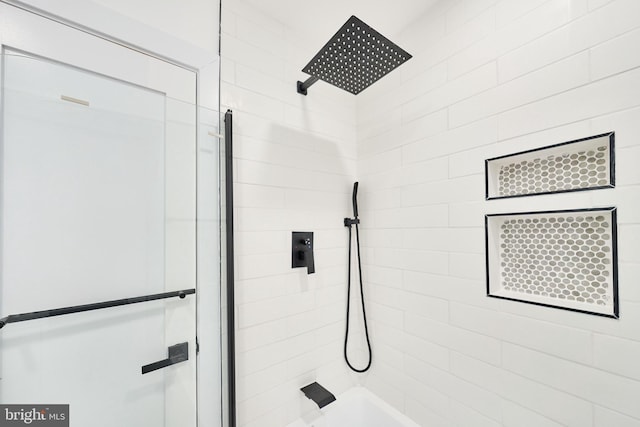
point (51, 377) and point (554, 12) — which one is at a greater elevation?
point (554, 12)

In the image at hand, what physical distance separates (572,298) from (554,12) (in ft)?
3.51

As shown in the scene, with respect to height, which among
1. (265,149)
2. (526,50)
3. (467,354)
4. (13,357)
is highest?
(526,50)

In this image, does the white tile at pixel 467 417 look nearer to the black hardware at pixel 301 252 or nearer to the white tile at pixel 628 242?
the white tile at pixel 628 242

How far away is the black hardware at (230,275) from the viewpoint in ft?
3.59

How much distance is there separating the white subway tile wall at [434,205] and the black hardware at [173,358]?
27 cm

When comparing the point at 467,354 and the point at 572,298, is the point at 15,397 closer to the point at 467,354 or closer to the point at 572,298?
the point at 467,354

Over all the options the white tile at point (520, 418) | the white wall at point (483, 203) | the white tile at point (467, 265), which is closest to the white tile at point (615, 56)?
the white wall at point (483, 203)

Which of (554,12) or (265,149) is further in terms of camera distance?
(265,149)

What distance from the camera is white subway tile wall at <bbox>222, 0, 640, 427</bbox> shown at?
0.85 meters

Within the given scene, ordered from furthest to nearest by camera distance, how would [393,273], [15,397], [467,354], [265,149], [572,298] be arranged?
[393,273], [265,149], [467,354], [572,298], [15,397]

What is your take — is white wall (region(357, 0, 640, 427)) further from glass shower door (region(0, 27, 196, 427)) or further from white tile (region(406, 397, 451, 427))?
glass shower door (region(0, 27, 196, 427))

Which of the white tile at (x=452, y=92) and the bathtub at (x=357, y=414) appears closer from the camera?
the white tile at (x=452, y=92)

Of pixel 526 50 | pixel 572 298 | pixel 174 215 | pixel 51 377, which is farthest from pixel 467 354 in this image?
pixel 51 377

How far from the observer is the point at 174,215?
1.01m
